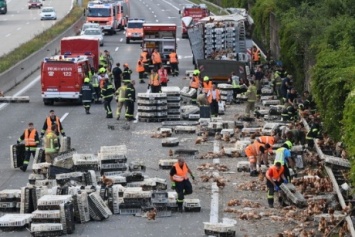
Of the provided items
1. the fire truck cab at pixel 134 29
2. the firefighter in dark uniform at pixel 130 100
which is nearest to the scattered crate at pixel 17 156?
the firefighter in dark uniform at pixel 130 100

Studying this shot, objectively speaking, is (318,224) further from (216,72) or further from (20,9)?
(20,9)

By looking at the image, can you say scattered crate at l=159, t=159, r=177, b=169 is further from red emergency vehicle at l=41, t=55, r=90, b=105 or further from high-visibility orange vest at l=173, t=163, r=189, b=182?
red emergency vehicle at l=41, t=55, r=90, b=105

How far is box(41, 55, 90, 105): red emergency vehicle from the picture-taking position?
45219 millimetres

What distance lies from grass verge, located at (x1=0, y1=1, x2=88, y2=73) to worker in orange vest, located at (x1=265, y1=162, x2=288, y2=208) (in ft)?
97.3

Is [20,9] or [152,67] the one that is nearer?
[152,67]

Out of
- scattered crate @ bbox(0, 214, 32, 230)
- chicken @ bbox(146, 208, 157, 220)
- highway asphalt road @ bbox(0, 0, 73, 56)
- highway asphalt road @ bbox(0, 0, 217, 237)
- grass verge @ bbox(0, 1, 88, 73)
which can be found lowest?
highway asphalt road @ bbox(0, 0, 73, 56)

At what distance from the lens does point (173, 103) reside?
139ft

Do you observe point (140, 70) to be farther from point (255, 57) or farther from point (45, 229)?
point (45, 229)

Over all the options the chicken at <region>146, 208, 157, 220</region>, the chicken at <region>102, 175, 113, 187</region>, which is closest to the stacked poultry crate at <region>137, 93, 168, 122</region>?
the chicken at <region>102, 175, 113, 187</region>

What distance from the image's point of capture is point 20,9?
115 m

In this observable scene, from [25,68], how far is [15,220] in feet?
113

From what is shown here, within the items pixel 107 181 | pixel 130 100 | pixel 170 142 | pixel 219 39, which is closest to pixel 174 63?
pixel 219 39

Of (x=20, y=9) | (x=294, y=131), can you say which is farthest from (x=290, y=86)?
(x=20, y=9)

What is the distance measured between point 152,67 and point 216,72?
6.34 m
